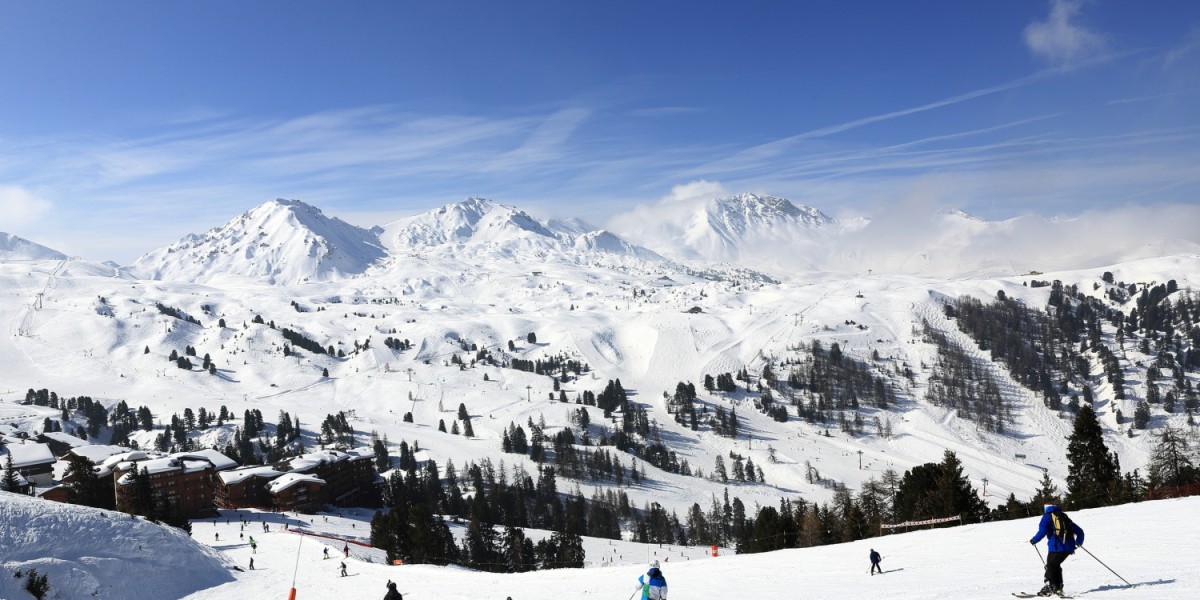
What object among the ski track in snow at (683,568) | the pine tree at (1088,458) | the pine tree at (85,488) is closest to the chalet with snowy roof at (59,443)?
the pine tree at (85,488)

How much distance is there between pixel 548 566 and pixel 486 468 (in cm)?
6492

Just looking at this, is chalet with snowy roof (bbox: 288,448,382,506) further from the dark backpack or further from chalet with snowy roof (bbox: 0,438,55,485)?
the dark backpack

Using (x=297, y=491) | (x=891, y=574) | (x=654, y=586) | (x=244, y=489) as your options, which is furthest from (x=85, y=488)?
(x=891, y=574)

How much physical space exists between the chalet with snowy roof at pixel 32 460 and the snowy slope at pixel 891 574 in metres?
76.8

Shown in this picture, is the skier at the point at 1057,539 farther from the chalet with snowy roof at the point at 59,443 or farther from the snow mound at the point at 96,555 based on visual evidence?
the chalet with snowy roof at the point at 59,443

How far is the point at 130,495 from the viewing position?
78688mm

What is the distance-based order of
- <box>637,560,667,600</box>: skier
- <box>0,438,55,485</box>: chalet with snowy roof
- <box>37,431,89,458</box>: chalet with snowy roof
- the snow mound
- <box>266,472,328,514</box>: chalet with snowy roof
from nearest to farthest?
<box>637,560,667,600</box>: skier, the snow mound, <box>0,438,55,485</box>: chalet with snowy roof, <box>266,472,328,514</box>: chalet with snowy roof, <box>37,431,89,458</box>: chalet with snowy roof

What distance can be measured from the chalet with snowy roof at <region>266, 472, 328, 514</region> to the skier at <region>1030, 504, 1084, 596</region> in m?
99.5

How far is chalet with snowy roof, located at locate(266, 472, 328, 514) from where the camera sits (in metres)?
96.3

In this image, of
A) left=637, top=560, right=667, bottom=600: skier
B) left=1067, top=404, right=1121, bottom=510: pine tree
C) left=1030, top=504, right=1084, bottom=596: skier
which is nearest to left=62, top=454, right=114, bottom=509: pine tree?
left=637, top=560, right=667, bottom=600: skier

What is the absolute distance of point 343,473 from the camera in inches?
4257

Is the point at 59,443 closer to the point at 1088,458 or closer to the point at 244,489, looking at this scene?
the point at 244,489

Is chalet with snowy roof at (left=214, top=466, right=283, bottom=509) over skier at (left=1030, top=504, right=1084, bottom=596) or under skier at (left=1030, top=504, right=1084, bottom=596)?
under

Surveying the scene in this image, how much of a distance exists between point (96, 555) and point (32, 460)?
7668cm
